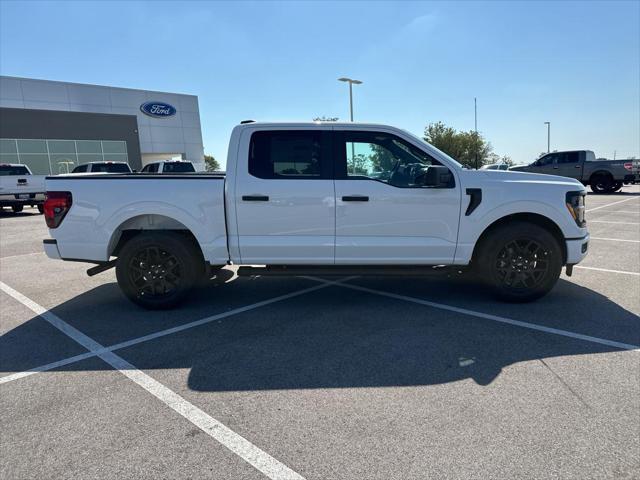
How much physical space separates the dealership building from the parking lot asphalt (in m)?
35.0

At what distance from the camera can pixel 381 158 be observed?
187 inches

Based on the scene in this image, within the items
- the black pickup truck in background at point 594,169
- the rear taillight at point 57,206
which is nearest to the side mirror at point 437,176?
the rear taillight at point 57,206

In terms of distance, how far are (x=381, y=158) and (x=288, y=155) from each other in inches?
42.1

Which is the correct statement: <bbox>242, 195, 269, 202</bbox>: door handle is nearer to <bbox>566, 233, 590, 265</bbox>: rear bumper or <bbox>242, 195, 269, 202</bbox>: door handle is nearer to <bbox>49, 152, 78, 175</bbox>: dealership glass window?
<bbox>566, 233, 590, 265</bbox>: rear bumper

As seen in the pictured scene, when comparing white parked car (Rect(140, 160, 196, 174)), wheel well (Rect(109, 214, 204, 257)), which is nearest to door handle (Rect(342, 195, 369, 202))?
wheel well (Rect(109, 214, 204, 257))

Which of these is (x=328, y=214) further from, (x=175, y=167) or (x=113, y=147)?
(x=113, y=147)

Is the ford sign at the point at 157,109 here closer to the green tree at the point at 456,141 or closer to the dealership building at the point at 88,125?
the dealership building at the point at 88,125

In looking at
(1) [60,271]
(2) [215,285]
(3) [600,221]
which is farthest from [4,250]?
(3) [600,221]

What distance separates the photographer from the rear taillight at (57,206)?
4.70m

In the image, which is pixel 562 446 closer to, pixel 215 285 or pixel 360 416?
pixel 360 416

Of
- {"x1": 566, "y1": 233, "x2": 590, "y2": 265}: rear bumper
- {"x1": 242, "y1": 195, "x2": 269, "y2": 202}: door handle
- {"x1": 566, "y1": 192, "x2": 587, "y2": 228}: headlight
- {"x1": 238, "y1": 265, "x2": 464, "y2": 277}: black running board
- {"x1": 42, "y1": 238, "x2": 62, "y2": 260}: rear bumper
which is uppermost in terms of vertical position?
{"x1": 242, "y1": 195, "x2": 269, "y2": 202}: door handle

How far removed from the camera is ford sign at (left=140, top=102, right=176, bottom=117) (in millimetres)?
40125

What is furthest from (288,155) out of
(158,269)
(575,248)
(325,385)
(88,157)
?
(88,157)

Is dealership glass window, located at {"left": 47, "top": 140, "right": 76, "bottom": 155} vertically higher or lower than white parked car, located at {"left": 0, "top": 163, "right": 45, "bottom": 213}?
higher
